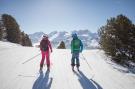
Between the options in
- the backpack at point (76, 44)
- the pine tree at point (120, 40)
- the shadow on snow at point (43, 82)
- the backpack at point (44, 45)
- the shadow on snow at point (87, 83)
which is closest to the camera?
the shadow on snow at point (43, 82)

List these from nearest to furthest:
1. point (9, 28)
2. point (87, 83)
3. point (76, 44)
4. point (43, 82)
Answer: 1. point (43, 82)
2. point (87, 83)
3. point (76, 44)
4. point (9, 28)

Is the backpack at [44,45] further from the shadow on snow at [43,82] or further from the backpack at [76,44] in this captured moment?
the shadow on snow at [43,82]

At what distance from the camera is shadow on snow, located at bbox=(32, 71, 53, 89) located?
764 cm

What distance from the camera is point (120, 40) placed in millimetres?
17719

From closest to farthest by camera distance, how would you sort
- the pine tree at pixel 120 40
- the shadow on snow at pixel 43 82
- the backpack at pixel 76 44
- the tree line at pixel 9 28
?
1. the shadow on snow at pixel 43 82
2. the backpack at pixel 76 44
3. the pine tree at pixel 120 40
4. the tree line at pixel 9 28

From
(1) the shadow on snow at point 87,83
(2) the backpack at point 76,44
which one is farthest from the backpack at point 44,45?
(1) the shadow on snow at point 87,83

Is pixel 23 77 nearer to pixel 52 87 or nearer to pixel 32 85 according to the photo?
pixel 32 85

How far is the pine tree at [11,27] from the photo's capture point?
52.7 m

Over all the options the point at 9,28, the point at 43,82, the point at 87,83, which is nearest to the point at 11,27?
the point at 9,28

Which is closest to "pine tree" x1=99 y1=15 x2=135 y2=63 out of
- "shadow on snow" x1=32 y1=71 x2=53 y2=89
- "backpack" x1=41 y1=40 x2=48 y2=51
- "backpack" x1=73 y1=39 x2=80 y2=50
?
"backpack" x1=73 y1=39 x2=80 y2=50

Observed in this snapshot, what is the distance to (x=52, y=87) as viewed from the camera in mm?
7645

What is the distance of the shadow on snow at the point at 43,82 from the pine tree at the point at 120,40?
9915mm

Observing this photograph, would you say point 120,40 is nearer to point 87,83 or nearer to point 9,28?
point 87,83

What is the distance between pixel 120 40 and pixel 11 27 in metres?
42.6
